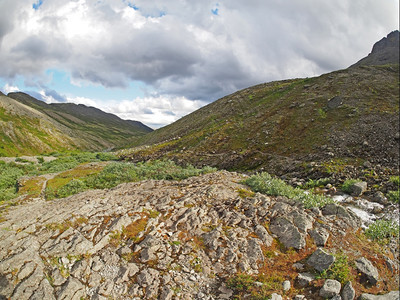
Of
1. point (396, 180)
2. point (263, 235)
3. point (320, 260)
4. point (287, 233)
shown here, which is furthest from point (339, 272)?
point (396, 180)

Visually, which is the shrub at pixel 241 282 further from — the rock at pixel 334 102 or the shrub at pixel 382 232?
the rock at pixel 334 102

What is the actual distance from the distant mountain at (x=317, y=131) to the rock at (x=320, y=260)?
1704 centimetres

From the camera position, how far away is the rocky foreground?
7.75m

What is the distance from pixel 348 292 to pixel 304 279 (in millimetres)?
1378

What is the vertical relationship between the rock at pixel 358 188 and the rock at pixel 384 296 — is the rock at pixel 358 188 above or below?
above

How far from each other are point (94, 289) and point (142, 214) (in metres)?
4.28

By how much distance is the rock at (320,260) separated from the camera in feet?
29.1

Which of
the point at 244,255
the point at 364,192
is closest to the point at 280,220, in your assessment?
the point at 244,255

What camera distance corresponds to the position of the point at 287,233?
10.8m

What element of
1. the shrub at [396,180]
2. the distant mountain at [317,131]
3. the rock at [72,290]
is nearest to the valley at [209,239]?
the rock at [72,290]

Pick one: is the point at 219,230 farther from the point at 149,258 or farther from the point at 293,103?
the point at 293,103

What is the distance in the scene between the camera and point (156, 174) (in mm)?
21828

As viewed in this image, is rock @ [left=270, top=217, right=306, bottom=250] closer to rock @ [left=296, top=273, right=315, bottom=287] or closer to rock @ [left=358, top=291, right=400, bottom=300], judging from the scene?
rock @ [left=296, top=273, right=315, bottom=287]

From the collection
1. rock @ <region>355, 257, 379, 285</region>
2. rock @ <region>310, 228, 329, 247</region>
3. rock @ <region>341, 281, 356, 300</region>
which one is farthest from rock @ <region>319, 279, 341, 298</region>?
rock @ <region>310, 228, 329, 247</region>
